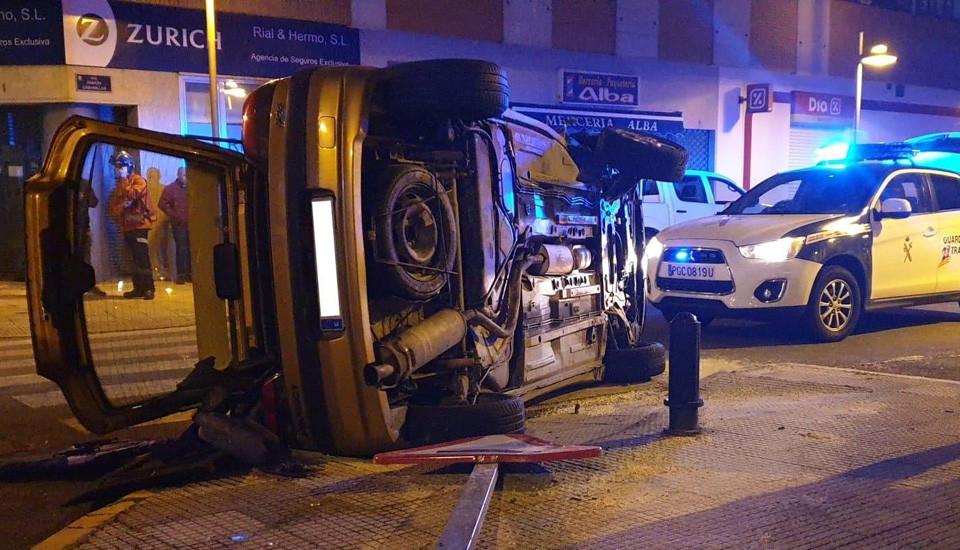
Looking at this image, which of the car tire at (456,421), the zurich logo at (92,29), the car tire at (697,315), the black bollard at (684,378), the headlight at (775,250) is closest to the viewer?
the car tire at (456,421)

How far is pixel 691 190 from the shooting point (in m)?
14.9

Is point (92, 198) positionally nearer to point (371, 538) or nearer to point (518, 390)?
point (371, 538)

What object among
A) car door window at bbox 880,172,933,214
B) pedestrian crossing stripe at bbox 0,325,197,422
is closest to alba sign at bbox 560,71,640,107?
car door window at bbox 880,172,933,214

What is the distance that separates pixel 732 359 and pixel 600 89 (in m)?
12.7

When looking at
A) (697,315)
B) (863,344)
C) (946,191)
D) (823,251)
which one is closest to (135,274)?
(697,315)

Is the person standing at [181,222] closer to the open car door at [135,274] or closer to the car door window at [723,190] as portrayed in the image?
the open car door at [135,274]

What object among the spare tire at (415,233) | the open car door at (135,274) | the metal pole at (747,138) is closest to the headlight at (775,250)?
the spare tire at (415,233)

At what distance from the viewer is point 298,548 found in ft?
11.2

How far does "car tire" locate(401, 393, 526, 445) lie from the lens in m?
4.44

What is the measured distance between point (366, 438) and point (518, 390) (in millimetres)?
1390

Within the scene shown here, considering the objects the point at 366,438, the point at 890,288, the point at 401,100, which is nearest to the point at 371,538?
the point at 366,438

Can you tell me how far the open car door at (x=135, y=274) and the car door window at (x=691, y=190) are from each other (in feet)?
37.4

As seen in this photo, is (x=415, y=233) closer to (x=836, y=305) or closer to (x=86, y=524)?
(x=86, y=524)

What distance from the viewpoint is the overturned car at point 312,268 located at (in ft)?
11.9
